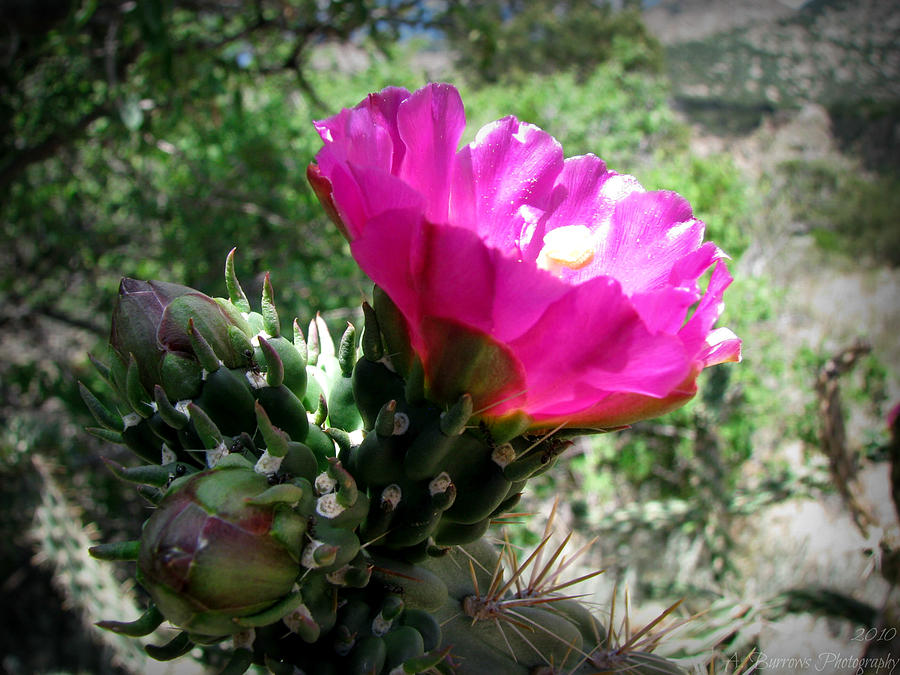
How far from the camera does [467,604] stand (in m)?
0.79

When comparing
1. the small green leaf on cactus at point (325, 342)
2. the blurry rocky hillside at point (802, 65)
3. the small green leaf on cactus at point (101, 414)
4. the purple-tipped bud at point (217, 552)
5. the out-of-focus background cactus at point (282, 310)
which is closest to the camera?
the purple-tipped bud at point (217, 552)

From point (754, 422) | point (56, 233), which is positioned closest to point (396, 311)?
point (56, 233)

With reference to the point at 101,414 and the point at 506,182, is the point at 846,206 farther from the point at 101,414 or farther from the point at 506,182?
the point at 101,414

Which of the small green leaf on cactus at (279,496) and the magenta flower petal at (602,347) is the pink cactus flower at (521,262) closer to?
the magenta flower petal at (602,347)

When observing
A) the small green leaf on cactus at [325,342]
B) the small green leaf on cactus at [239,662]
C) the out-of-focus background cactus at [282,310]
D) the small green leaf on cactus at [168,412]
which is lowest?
the out-of-focus background cactus at [282,310]

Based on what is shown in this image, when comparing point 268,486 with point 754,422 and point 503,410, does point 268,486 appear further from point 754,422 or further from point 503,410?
point 754,422

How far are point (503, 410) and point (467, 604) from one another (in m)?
0.31

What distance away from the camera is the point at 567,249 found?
0.66 meters

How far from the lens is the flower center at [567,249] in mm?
654

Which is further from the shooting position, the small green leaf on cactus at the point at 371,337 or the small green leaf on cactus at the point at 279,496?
the small green leaf on cactus at the point at 371,337

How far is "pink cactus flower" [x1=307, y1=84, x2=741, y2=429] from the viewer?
0.52m

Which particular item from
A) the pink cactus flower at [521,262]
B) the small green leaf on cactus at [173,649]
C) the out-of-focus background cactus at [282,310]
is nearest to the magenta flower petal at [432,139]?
the pink cactus flower at [521,262]

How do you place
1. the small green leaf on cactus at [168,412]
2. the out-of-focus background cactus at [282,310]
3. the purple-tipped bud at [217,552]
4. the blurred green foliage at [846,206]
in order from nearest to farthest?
the purple-tipped bud at [217,552] < the small green leaf on cactus at [168,412] < the out-of-focus background cactus at [282,310] < the blurred green foliage at [846,206]

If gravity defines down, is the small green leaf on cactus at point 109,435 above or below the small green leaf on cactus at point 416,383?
below
